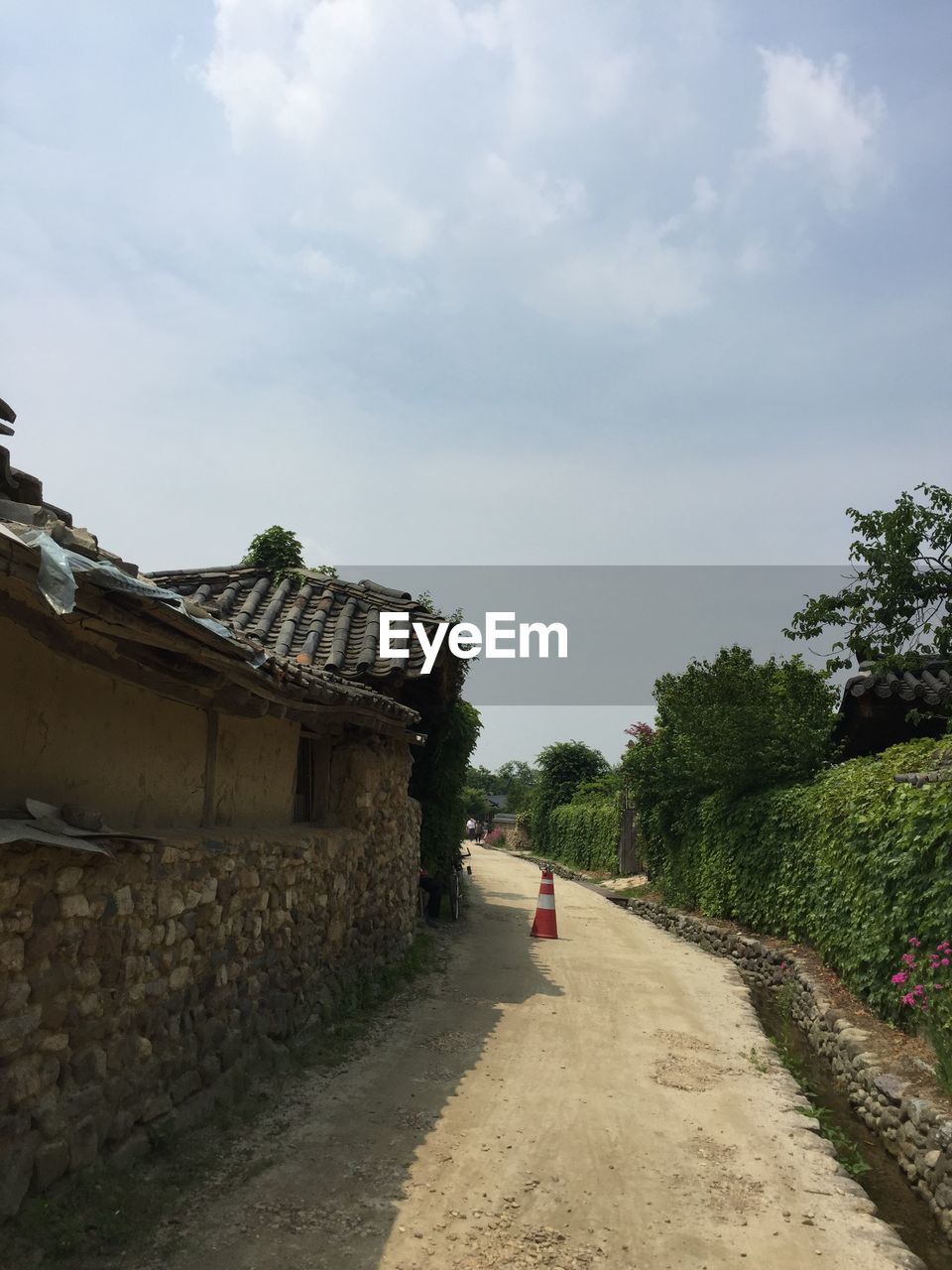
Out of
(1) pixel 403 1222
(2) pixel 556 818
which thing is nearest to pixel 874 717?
(1) pixel 403 1222

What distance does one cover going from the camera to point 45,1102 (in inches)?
158

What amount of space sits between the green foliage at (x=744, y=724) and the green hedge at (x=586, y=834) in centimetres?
1103

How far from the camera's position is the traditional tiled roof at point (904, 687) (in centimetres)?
1477

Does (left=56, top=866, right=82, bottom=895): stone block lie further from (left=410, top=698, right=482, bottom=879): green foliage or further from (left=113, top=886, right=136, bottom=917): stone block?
(left=410, top=698, right=482, bottom=879): green foliage

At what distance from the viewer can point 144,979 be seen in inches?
194

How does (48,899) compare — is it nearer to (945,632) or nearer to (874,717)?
(945,632)

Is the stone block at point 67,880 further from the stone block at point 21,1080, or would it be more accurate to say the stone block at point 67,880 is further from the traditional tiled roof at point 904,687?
the traditional tiled roof at point 904,687

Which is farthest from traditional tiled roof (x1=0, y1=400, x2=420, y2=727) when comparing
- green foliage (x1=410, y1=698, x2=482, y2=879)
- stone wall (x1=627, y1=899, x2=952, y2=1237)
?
green foliage (x1=410, y1=698, x2=482, y2=879)

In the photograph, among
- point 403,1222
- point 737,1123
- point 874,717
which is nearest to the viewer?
point 403,1222

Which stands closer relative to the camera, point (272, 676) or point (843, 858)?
point (272, 676)

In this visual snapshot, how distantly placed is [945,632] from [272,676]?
32.8 ft

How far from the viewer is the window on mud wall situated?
353 inches

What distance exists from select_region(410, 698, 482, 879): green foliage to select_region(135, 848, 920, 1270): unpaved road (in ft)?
19.8

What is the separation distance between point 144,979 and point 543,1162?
2545 mm
